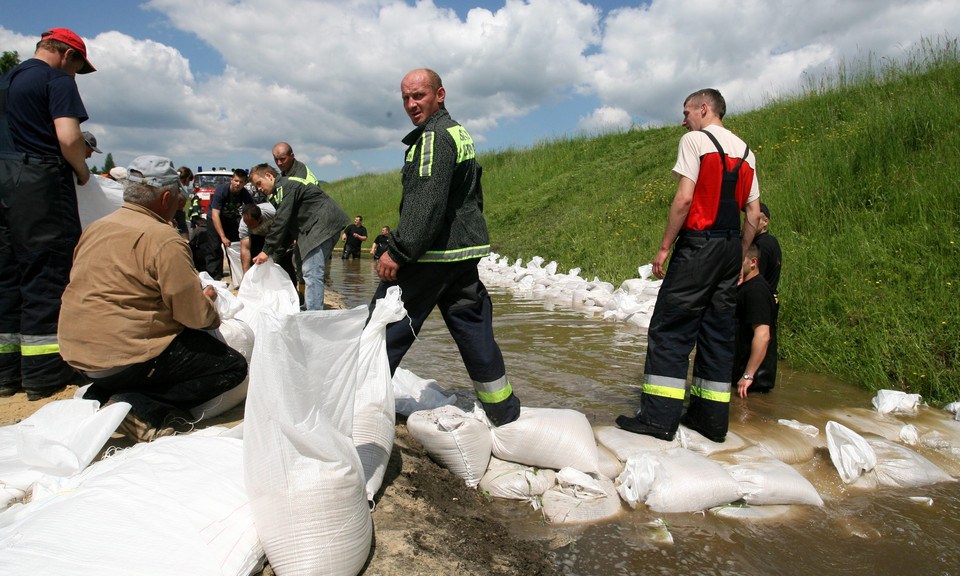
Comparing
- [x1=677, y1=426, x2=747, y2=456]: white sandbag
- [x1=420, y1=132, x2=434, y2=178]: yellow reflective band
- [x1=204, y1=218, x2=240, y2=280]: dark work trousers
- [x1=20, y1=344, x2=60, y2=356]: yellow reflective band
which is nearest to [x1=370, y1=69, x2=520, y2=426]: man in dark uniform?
[x1=420, y1=132, x2=434, y2=178]: yellow reflective band

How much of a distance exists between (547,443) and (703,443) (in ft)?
2.84

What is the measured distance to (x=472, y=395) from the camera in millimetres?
3752

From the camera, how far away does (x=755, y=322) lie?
11.0ft

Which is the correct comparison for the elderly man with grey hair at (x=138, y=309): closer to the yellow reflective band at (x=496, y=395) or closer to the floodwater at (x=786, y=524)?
the yellow reflective band at (x=496, y=395)

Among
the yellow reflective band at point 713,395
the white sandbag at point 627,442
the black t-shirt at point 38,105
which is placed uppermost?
the black t-shirt at point 38,105

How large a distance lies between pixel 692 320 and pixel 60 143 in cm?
343

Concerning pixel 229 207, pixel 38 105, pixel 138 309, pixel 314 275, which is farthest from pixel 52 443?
pixel 229 207

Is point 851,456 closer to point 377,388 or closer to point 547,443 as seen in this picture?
point 547,443

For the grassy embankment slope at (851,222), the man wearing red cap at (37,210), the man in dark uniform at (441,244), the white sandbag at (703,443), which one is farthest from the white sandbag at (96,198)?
the grassy embankment slope at (851,222)

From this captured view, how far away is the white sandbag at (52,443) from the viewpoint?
6.19ft

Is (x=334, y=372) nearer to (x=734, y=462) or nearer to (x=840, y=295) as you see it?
(x=734, y=462)

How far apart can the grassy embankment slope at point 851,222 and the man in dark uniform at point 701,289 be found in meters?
1.88

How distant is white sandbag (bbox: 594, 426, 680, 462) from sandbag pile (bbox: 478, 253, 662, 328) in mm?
2057

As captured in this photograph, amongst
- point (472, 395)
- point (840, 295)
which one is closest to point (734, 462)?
point (472, 395)
